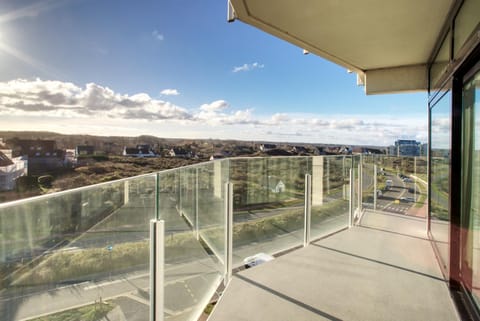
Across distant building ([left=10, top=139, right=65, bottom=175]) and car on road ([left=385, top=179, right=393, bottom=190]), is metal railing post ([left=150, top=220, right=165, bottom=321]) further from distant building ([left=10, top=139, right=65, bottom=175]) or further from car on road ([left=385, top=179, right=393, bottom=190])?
distant building ([left=10, top=139, right=65, bottom=175])

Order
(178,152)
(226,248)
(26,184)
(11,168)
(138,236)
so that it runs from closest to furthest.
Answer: (138,236), (226,248), (26,184), (11,168), (178,152)

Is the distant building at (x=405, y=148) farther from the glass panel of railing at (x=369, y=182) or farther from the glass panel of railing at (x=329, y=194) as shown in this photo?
the glass panel of railing at (x=329, y=194)

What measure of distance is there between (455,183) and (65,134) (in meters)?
12.4

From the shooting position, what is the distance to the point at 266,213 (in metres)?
3.62

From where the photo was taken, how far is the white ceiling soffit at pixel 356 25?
262cm

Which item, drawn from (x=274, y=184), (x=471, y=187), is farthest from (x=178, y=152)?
(x=471, y=187)

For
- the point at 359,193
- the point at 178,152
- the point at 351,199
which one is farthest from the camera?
the point at 178,152

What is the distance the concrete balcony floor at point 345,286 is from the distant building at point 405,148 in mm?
1943

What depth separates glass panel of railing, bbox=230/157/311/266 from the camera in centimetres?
320

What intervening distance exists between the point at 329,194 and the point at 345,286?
197 cm

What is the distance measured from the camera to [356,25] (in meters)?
3.08

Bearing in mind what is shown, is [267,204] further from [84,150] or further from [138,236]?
[84,150]

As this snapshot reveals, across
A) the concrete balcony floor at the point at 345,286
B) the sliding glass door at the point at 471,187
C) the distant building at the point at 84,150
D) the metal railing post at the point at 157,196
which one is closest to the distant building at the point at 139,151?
the distant building at the point at 84,150

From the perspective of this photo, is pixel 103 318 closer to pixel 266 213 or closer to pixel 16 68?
pixel 266 213
